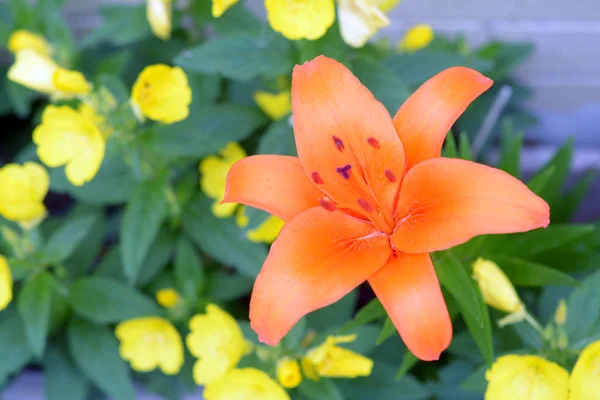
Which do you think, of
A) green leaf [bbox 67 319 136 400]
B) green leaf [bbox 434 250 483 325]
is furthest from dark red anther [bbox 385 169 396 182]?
green leaf [bbox 67 319 136 400]

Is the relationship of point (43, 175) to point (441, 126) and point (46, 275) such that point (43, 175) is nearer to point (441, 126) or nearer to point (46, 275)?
point (46, 275)

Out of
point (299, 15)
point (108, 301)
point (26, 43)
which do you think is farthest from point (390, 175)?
point (26, 43)

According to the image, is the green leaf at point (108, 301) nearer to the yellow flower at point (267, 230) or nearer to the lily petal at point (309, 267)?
the yellow flower at point (267, 230)

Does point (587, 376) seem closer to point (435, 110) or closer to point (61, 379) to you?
point (435, 110)

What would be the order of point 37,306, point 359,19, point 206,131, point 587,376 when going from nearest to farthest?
point 587,376, point 359,19, point 37,306, point 206,131

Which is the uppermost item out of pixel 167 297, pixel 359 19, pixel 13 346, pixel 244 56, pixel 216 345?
pixel 359 19
